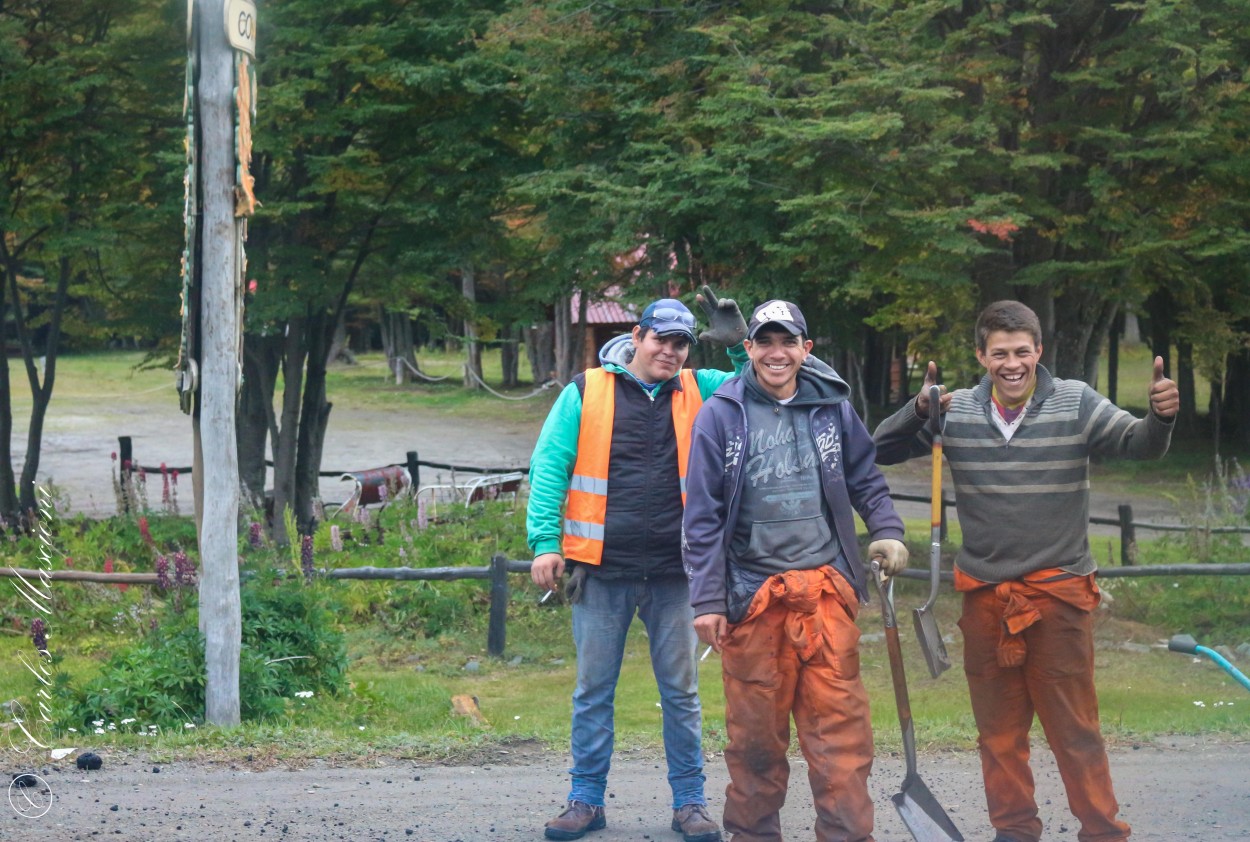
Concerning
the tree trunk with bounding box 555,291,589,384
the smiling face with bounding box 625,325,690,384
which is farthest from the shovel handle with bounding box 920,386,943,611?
the tree trunk with bounding box 555,291,589,384

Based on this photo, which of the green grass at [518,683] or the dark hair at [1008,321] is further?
the green grass at [518,683]

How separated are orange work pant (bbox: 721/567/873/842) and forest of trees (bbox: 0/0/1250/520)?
5.95 metres

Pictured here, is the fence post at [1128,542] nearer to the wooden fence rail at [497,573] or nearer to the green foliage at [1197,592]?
the green foliage at [1197,592]

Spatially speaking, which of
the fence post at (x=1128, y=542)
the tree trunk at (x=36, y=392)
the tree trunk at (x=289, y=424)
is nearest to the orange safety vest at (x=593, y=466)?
the fence post at (x=1128, y=542)

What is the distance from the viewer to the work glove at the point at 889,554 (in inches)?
177

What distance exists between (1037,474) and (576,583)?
1651 millimetres

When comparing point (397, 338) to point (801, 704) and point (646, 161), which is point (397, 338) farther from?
point (801, 704)

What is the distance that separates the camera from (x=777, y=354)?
457 cm

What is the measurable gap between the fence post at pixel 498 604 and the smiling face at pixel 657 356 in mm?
5311

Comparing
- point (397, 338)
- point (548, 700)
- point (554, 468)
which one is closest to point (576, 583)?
point (554, 468)

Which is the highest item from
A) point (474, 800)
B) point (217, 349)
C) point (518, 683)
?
point (217, 349)

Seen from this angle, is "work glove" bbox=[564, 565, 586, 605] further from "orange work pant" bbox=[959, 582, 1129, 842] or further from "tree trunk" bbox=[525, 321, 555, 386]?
"tree trunk" bbox=[525, 321, 555, 386]

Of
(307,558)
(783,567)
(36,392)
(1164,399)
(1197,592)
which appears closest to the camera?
(1164,399)

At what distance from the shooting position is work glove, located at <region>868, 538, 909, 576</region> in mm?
4488
